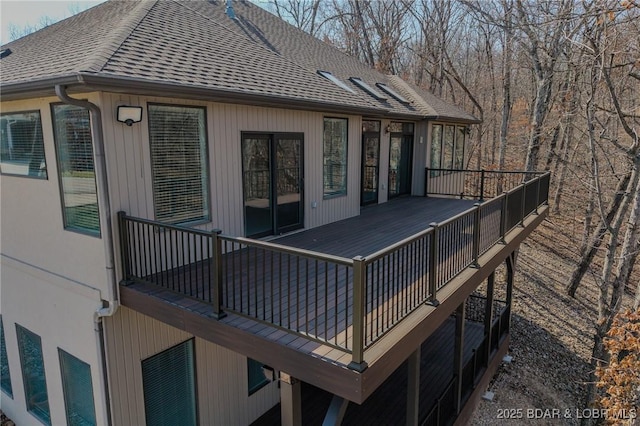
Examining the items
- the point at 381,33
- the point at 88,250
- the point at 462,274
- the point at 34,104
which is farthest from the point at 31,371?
the point at 381,33

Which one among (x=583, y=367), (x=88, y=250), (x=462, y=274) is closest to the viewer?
(x=88, y=250)

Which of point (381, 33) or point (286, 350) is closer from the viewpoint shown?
point (286, 350)

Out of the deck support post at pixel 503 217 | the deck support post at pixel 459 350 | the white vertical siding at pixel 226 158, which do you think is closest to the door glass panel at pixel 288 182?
the white vertical siding at pixel 226 158

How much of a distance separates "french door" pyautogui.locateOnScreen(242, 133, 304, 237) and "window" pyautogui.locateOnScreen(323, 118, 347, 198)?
844 mm

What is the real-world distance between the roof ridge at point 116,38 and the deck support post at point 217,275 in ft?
6.37

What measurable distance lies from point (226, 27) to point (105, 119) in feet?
14.3

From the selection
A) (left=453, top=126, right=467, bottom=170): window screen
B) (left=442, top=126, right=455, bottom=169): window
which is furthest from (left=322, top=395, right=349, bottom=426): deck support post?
(left=453, top=126, right=467, bottom=170): window screen

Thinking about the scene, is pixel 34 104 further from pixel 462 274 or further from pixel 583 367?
pixel 583 367

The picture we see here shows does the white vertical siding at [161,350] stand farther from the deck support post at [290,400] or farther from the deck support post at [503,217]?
the deck support post at [503,217]

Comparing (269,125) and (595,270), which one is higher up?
(269,125)

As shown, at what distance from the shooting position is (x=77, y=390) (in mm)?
5520

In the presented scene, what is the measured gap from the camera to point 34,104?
5.11 metres

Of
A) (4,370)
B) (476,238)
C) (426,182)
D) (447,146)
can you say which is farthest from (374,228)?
(4,370)

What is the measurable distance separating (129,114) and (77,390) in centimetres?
377
